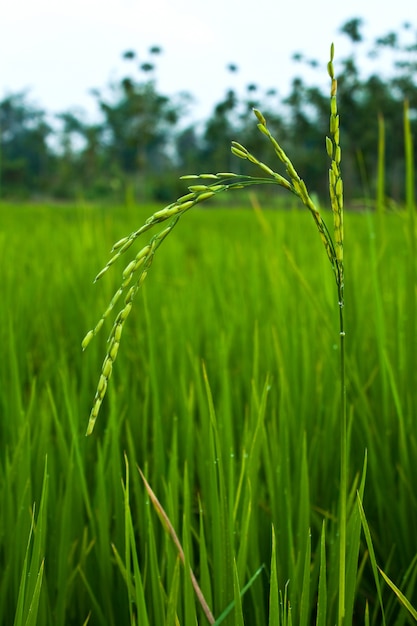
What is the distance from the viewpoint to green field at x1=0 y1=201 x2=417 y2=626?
53 centimetres

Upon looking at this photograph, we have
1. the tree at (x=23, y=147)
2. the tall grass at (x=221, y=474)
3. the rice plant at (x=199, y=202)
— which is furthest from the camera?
the tree at (x=23, y=147)

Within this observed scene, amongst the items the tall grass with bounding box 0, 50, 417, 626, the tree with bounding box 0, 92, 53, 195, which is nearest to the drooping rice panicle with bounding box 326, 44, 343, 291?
the tall grass with bounding box 0, 50, 417, 626

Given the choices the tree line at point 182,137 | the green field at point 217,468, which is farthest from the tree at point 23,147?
the green field at point 217,468

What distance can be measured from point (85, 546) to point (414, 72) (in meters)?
31.6

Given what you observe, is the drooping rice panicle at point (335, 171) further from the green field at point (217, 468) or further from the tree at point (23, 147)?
the tree at point (23, 147)

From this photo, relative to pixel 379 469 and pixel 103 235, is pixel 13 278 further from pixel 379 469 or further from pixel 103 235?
pixel 379 469

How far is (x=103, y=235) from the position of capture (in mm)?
2318

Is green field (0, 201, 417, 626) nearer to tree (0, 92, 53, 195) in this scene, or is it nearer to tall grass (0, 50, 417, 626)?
tall grass (0, 50, 417, 626)

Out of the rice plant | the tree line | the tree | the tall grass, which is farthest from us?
the tree

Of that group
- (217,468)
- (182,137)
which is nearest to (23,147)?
(182,137)

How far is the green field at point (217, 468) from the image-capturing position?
20.9 inches

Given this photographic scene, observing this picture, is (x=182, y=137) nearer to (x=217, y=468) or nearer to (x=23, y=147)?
(x=23, y=147)

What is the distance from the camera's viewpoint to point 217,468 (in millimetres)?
681

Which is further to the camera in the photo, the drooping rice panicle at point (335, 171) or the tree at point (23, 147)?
the tree at point (23, 147)
